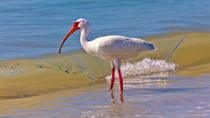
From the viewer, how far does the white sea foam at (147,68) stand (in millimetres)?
9438

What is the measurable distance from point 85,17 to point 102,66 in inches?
333

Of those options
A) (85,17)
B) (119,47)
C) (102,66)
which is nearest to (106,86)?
(119,47)

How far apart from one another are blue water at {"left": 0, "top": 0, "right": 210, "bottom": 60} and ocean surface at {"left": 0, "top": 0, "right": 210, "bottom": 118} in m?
0.03

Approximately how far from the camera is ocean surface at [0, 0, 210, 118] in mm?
6035

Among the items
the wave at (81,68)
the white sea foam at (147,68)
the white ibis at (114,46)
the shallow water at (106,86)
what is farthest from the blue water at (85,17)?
the white ibis at (114,46)

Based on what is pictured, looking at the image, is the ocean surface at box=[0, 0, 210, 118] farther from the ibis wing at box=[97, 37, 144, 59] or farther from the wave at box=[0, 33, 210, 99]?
the ibis wing at box=[97, 37, 144, 59]

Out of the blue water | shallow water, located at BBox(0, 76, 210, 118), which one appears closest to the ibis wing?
shallow water, located at BBox(0, 76, 210, 118)

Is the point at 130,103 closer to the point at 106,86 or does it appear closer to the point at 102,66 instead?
the point at 106,86

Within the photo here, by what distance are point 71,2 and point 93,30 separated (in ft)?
20.8

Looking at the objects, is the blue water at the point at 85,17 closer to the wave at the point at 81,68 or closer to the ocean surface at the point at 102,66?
the ocean surface at the point at 102,66

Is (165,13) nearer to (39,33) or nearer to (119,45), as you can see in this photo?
(39,33)

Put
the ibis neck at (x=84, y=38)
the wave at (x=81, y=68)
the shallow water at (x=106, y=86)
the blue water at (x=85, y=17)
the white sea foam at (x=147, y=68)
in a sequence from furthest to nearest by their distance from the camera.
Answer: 1. the blue water at (x=85, y=17)
2. the white sea foam at (x=147, y=68)
3. the wave at (x=81, y=68)
4. the ibis neck at (x=84, y=38)
5. the shallow water at (x=106, y=86)

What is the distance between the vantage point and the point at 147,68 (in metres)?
9.71

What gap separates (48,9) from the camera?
20078mm
